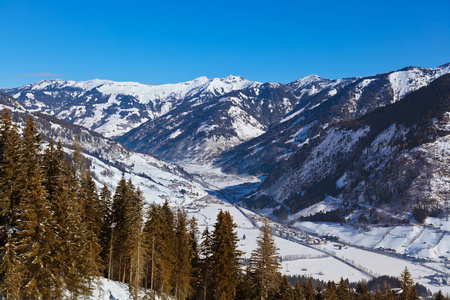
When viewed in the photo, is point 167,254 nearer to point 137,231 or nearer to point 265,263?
point 137,231

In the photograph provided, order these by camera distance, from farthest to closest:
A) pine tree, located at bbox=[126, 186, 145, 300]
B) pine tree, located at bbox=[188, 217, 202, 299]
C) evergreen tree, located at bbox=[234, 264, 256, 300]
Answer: pine tree, located at bbox=[188, 217, 202, 299] → evergreen tree, located at bbox=[234, 264, 256, 300] → pine tree, located at bbox=[126, 186, 145, 300]

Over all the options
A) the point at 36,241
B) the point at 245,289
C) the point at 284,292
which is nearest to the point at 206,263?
the point at 245,289

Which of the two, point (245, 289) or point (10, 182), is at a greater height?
point (10, 182)

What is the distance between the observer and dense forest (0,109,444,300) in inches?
1249

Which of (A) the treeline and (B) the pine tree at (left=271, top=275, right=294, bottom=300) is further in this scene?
(B) the pine tree at (left=271, top=275, right=294, bottom=300)

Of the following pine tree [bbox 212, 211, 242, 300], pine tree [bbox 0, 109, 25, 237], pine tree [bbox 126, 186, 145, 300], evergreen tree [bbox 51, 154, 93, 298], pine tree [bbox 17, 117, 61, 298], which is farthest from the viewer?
pine tree [bbox 212, 211, 242, 300]

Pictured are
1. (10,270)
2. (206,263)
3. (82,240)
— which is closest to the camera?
(10,270)

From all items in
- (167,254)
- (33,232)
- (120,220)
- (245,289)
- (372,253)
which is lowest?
(372,253)

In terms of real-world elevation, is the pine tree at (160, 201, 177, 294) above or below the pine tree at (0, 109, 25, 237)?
below

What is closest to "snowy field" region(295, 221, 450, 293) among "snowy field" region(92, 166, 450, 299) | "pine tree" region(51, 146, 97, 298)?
"snowy field" region(92, 166, 450, 299)

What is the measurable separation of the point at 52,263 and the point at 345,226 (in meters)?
186

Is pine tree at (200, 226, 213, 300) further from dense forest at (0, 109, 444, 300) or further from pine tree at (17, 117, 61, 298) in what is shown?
pine tree at (17, 117, 61, 298)

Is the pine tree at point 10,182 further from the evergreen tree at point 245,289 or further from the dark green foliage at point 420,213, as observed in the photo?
the dark green foliage at point 420,213

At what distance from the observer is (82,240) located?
124ft
